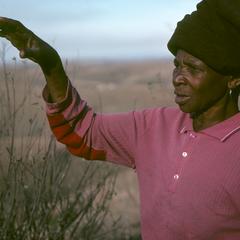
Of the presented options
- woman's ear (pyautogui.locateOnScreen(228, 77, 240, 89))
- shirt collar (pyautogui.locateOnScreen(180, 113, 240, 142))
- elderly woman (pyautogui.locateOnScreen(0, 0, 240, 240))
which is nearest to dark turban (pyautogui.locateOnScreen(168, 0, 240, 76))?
elderly woman (pyautogui.locateOnScreen(0, 0, 240, 240))

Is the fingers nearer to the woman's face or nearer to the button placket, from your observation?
the woman's face

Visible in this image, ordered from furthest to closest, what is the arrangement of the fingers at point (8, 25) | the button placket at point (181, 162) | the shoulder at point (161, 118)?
the shoulder at point (161, 118)
the button placket at point (181, 162)
the fingers at point (8, 25)

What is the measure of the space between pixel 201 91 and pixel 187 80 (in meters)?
0.07

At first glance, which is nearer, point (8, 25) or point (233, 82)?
point (8, 25)

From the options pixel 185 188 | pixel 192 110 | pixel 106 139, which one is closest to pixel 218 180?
pixel 185 188

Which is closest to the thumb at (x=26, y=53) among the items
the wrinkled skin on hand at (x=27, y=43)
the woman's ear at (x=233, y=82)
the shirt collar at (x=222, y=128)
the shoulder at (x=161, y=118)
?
the wrinkled skin on hand at (x=27, y=43)

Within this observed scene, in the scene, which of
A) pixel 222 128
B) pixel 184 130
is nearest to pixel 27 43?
pixel 184 130

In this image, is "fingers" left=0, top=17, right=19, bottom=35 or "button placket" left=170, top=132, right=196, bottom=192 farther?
"button placket" left=170, top=132, right=196, bottom=192

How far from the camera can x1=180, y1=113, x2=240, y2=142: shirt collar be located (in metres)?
2.79

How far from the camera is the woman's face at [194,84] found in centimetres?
284

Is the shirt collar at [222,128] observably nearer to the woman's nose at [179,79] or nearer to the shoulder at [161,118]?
the shoulder at [161,118]

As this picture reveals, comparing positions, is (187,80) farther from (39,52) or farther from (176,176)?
(39,52)

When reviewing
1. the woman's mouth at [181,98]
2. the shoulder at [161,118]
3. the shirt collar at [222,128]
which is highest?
the woman's mouth at [181,98]

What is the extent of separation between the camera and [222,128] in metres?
2.84
